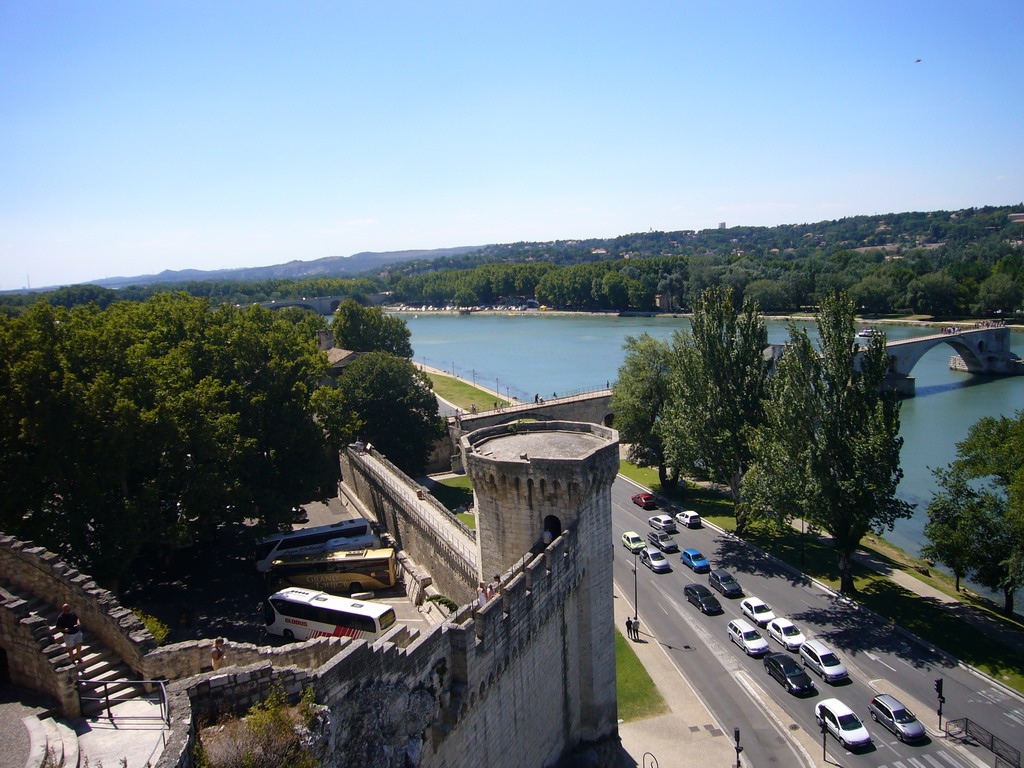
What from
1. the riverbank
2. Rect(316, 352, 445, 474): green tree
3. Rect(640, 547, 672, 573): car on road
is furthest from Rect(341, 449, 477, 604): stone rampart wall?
the riverbank

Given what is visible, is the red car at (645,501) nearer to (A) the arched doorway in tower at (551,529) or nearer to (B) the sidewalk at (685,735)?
(B) the sidewalk at (685,735)

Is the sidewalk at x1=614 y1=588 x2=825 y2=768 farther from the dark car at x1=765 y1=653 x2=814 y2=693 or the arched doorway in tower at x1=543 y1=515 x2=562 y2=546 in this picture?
the arched doorway in tower at x1=543 y1=515 x2=562 y2=546

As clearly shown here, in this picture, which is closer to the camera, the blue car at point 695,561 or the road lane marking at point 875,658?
the road lane marking at point 875,658

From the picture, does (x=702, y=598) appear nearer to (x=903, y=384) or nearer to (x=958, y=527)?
(x=958, y=527)

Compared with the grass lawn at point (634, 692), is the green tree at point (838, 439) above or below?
above

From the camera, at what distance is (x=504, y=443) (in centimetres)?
2102

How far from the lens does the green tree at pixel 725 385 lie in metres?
36.2

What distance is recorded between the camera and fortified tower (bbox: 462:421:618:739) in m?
17.9

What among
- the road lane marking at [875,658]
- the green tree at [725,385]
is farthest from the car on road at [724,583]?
the road lane marking at [875,658]

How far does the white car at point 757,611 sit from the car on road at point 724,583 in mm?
1109

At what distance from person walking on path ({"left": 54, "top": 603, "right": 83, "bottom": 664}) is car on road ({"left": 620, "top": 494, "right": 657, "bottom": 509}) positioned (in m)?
32.3

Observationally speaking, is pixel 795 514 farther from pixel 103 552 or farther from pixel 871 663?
pixel 103 552

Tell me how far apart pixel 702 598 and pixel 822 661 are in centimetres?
566

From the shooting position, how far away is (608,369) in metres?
88.2
